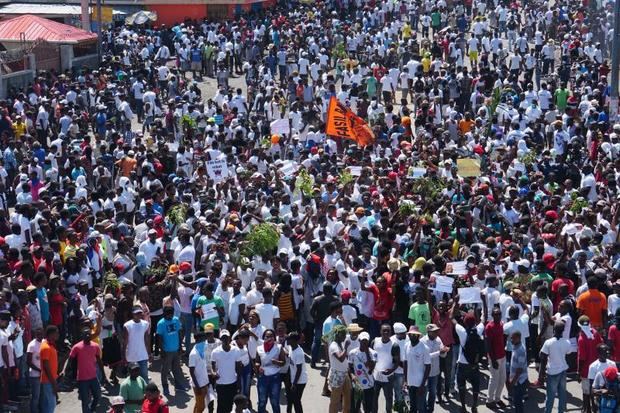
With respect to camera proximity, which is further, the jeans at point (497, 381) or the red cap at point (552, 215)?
the red cap at point (552, 215)

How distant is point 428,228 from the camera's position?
18.3m

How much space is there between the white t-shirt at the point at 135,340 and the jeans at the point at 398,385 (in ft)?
9.62

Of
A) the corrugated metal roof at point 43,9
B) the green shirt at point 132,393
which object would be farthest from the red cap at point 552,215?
the corrugated metal roof at point 43,9

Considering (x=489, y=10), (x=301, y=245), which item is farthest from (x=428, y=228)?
(x=489, y=10)

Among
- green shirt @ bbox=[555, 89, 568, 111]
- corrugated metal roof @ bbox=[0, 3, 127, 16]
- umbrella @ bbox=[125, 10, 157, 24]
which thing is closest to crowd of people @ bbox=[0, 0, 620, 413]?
green shirt @ bbox=[555, 89, 568, 111]

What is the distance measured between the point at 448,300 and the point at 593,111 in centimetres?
1159

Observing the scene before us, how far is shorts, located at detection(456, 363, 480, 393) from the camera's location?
582 inches

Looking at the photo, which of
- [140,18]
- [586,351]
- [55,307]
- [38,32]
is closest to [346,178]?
[55,307]

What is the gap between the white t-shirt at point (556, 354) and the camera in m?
14.4

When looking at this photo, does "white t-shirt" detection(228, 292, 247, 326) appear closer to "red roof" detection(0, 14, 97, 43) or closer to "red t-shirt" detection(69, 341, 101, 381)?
"red t-shirt" detection(69, 341, 101, 381)

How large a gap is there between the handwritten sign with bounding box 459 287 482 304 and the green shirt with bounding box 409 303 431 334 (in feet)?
1.43

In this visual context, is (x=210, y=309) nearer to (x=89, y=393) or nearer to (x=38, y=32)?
(x=89, y=393)

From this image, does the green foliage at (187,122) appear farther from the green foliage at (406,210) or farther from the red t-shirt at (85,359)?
the red t-shirt at (85,359)

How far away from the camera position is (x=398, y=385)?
1449 centimetres
